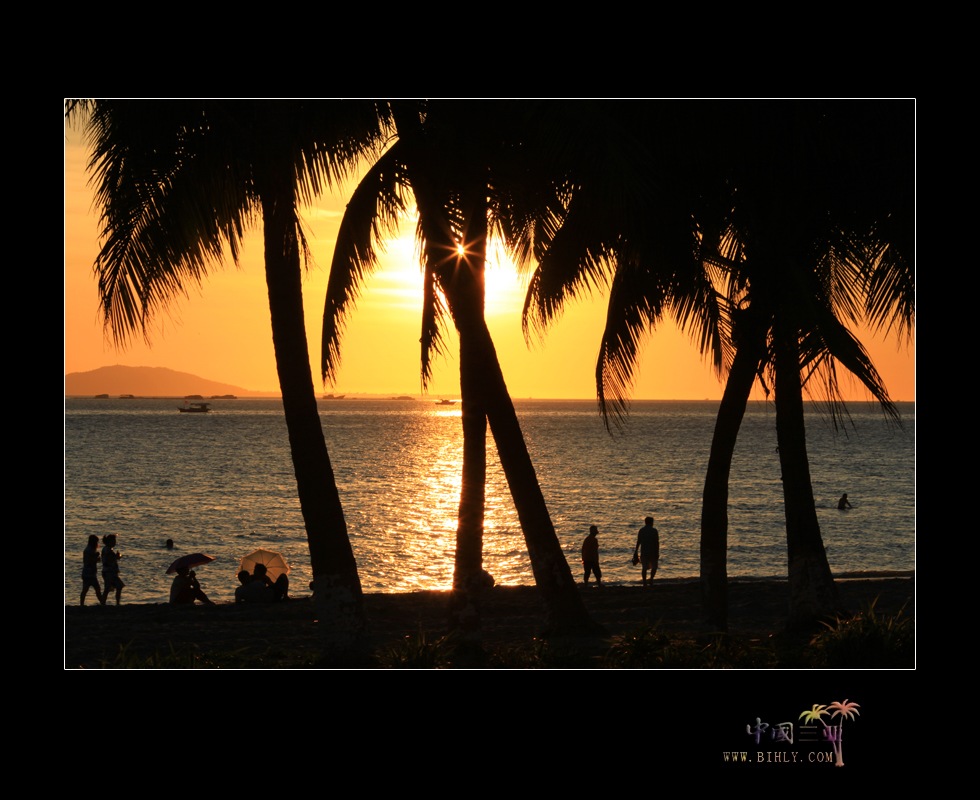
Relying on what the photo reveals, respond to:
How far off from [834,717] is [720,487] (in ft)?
20.4

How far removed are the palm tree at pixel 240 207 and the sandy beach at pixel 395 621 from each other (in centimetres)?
149

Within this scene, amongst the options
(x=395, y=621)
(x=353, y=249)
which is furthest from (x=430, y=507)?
(x=353, y=249)

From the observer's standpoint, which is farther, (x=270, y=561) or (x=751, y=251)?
(x=270, y=561)

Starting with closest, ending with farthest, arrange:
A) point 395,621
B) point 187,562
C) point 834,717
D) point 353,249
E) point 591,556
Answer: point 834,717 → point 353,249 → point 395,621 → point 187,562 → point 591,556

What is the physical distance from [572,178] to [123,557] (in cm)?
3565

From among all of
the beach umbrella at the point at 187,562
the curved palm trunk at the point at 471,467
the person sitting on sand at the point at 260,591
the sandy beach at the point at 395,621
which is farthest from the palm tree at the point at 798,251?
the beach umbrella at the point at 187,562

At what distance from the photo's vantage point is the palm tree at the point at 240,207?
1016 centimetres

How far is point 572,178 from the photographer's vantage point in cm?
1205

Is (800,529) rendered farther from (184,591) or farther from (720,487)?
(184,591)

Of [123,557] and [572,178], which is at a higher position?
Result: [572,178]

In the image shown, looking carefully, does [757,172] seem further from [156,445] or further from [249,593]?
[156,445]

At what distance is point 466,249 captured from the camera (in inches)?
504

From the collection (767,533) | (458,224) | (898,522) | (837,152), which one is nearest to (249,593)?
(458,224)

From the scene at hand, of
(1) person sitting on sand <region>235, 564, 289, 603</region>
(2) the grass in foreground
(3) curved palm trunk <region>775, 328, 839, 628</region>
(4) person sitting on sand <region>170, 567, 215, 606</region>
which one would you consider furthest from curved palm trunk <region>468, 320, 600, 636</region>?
(4) person sitting on sand <region>170, 567, 215, 606</region>
